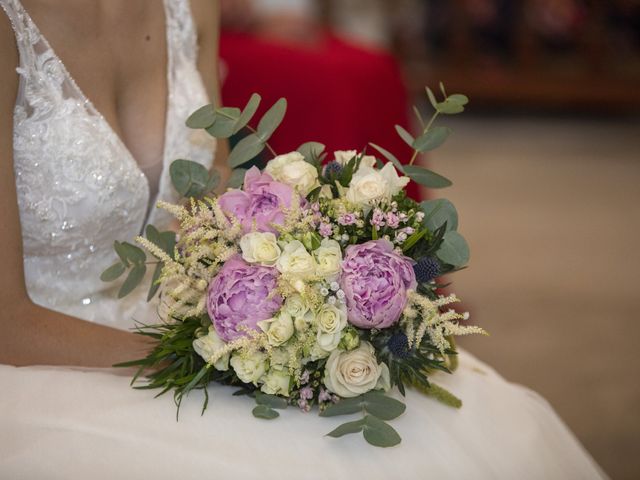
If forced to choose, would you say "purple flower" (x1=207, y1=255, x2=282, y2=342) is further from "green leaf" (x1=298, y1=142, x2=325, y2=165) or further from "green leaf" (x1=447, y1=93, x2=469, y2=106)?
"green leaf" (x1=447, y1=93, x2=469, y2=106)

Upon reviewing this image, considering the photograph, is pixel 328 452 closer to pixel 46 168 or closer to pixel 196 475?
pixel 196 475

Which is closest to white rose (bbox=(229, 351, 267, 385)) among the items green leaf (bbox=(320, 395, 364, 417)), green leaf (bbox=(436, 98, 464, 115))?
green leaf (bbox=(320, 395, 364, 417))

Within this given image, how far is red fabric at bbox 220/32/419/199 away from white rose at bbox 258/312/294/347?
2021 mm

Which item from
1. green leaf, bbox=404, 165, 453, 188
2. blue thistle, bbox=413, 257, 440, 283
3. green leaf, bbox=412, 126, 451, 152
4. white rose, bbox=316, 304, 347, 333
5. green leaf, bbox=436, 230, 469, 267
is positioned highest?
green leaf, bbox=412, 126, 451, 152

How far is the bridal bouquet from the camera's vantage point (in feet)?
A: 3.63

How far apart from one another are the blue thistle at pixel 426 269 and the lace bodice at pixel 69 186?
2.02ft

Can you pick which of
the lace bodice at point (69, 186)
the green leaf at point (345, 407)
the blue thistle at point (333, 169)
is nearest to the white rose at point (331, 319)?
the green leaf at point (345, 407)

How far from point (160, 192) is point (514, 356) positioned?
1.81 meters

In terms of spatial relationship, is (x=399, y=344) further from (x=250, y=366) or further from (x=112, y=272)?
(x=112, y=272)

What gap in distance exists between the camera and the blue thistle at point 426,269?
45.5 inches

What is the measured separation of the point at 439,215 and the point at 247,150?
0.31 meters

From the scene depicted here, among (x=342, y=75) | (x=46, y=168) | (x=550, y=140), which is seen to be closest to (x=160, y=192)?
(x=46, y=168)

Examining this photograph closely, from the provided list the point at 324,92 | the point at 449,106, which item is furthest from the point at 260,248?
the point at 324,92

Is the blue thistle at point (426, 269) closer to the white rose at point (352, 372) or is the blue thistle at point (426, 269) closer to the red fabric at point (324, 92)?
the white rose at point (352, 372)
